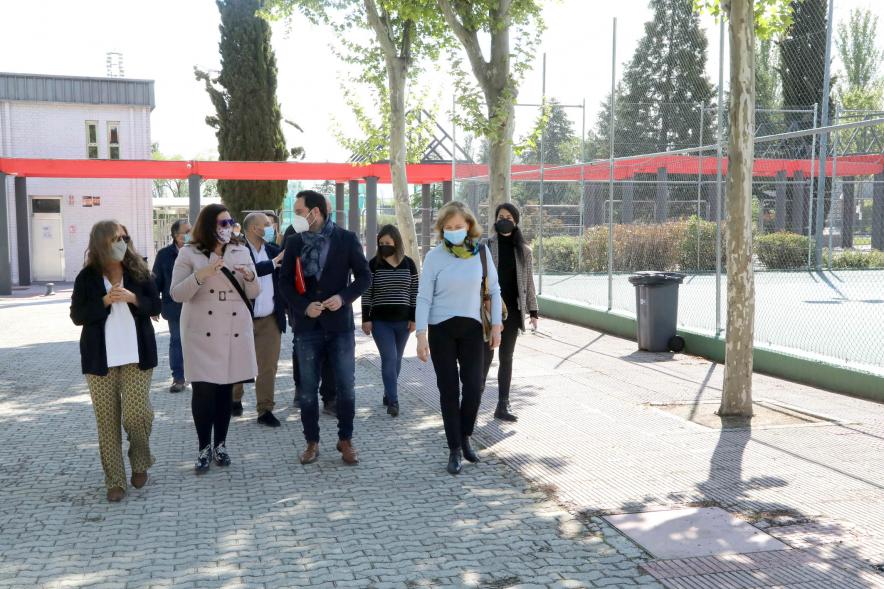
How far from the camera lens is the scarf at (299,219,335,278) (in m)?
6.45

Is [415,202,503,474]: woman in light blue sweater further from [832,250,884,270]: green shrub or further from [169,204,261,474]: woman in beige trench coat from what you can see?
[832,250,884,270]: green shrub

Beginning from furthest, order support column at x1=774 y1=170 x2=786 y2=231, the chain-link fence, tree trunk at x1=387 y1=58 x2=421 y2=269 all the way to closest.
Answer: support column at x1=774 y1=170 x2=786 y2=231, tree trunk at x1=387 y1=58 x2=421 y2=269, the chain-link fence

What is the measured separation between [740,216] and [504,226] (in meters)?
2.07

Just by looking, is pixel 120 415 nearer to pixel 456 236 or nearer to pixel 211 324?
pixel 211 324

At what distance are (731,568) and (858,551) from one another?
2.44 ft

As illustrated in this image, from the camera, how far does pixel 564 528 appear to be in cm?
509

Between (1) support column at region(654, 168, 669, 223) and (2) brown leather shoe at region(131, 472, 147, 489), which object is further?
(1) support column at region(654, 168, 669, 223)

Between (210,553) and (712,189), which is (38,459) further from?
(712,189)

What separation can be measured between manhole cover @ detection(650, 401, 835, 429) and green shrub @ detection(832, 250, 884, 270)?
16319 millimetres

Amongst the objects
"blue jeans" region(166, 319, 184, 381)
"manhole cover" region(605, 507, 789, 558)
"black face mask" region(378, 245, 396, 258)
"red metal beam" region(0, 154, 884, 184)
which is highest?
"red metal beam" region(0, 154, 884, 184)

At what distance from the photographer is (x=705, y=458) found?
6594 millimetres

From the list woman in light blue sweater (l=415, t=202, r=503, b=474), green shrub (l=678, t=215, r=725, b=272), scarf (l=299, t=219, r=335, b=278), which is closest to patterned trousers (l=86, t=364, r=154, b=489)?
scarf (l=299, t=219, r=335, b=278)

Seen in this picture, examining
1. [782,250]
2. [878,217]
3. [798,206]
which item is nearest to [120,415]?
[782,250]

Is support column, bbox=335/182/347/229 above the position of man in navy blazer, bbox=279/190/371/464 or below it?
above
